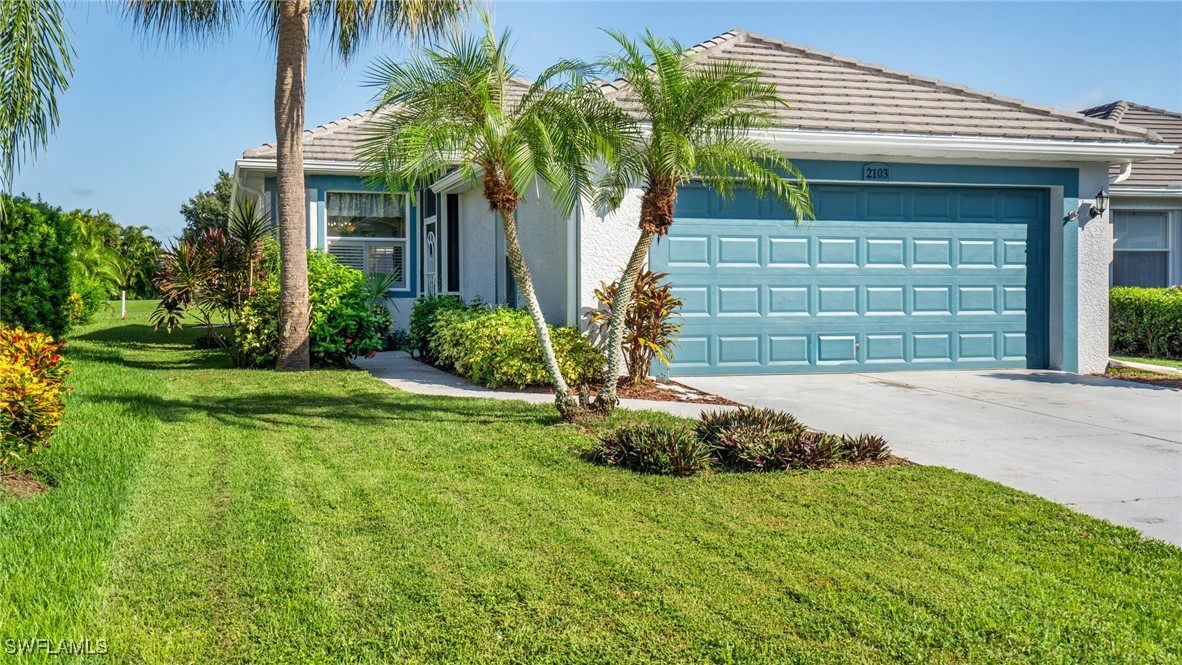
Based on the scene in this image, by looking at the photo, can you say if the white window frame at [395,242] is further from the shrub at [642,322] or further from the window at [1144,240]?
the window at [1144,240]

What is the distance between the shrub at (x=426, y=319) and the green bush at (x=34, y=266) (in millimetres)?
4910

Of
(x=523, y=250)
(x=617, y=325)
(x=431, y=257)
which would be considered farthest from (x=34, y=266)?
(x=617, y=325)

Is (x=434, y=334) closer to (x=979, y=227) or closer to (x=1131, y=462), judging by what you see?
(x=979, y=227)

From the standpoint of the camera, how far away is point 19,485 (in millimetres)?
5684

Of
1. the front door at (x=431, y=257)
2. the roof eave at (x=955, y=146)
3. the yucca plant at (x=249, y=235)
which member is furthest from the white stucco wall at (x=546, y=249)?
the yucca plant at (x=249, y=235)

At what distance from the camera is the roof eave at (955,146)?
11312mm

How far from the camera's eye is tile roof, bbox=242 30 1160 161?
11.7m

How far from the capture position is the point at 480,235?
49.7 ft

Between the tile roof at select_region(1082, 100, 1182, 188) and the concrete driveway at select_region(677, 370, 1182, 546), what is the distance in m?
6.70

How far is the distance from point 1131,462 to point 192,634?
6.34 meters

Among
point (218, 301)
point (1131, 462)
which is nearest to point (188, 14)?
point (218, 301)

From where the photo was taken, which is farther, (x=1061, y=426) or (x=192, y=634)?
(x=1061, y=426)

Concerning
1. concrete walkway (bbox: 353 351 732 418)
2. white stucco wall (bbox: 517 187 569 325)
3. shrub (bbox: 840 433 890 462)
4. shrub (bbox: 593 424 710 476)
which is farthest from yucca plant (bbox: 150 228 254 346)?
shrub (bbox: 840 433 890 462)

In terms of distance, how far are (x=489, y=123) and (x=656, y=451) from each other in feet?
9.72
